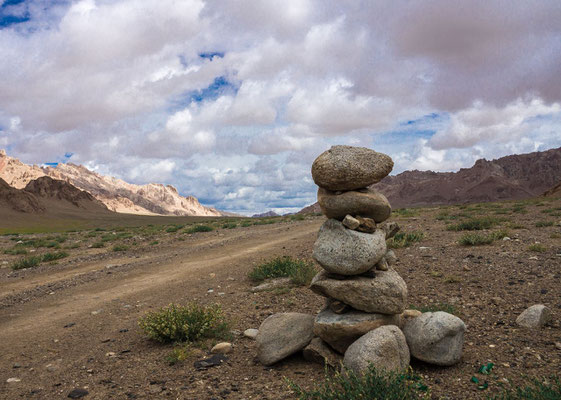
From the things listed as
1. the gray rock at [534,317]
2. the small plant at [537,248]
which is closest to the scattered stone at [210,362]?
the gray rock at [534,317]

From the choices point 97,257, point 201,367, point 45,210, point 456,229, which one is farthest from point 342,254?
point 45,210

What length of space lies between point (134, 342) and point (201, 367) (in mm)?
2374

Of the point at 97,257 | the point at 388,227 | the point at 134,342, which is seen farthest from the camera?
the point at 97,257

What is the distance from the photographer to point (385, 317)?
6918 millimetres

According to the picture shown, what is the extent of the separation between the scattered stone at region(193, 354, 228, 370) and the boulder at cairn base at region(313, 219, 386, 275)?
2.61 meters

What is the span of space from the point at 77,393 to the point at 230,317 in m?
3.84

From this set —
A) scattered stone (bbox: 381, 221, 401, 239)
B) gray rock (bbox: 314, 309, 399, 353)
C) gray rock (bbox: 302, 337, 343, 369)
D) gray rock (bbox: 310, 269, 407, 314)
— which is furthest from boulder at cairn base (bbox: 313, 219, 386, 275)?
gray rock (bbox: 302, 337, 343, 369)

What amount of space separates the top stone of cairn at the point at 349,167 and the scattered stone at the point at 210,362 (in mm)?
3797

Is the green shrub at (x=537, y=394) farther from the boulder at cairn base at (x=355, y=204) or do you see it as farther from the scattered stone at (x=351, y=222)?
the boulder at cairn base at (x=355, y=204)

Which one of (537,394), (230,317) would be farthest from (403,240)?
(537,394)

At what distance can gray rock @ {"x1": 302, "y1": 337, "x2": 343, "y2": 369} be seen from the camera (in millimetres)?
6573

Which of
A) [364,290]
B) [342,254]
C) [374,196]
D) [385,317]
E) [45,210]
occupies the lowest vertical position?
[385,317]

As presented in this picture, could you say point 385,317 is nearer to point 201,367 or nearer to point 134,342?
point 201,367

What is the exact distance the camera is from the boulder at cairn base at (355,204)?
7.26m
